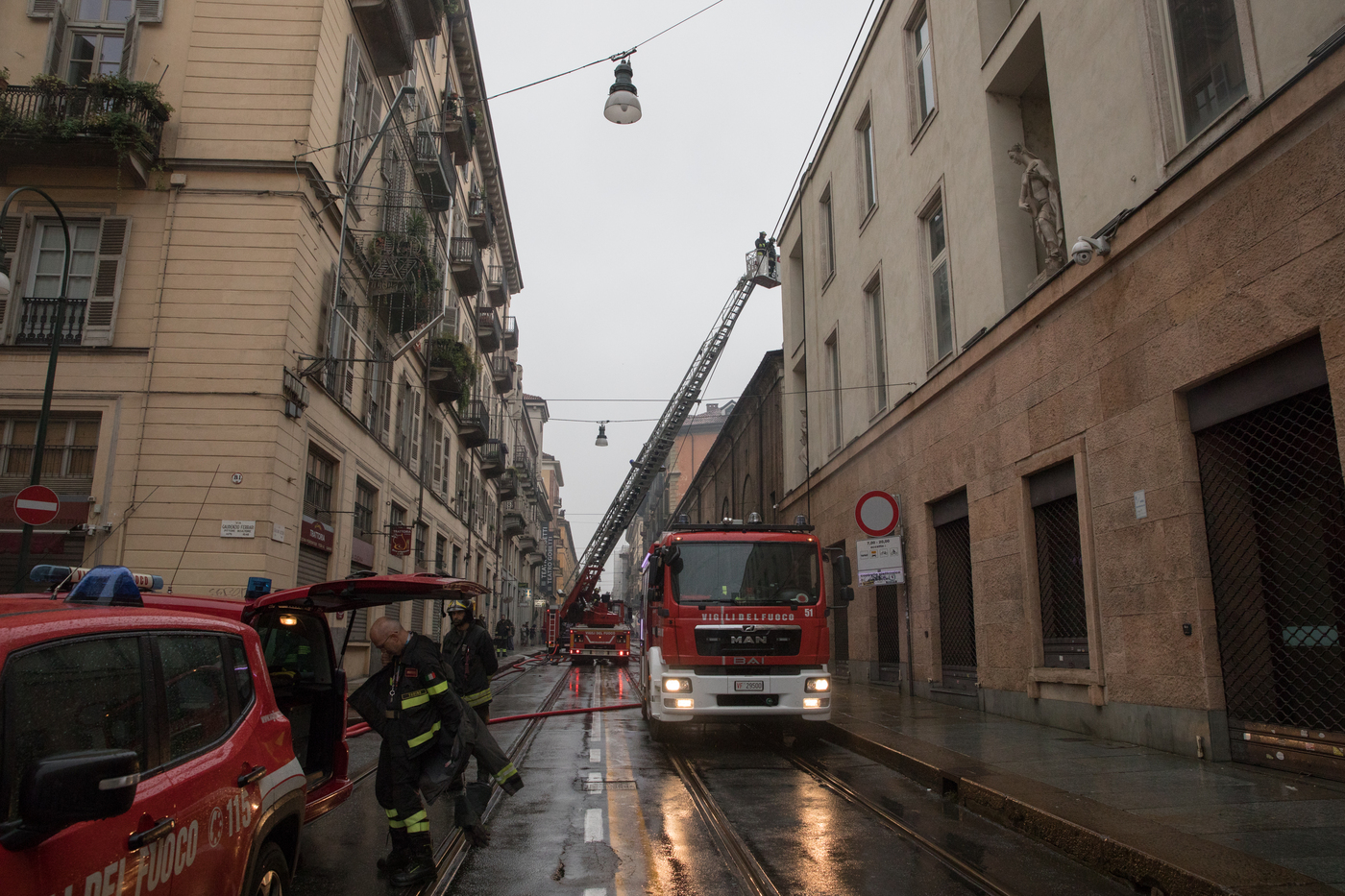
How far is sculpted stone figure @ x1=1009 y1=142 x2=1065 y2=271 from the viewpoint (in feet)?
37.8

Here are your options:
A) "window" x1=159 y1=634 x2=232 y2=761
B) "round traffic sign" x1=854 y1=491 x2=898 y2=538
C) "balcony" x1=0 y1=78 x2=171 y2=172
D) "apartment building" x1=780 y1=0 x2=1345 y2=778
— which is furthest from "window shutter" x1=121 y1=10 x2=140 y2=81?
"window" x1=159 y1=634 x2=232 y2=761

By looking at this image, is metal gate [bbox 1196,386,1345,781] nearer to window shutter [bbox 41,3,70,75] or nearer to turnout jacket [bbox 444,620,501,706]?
turnout jacket [bbox 444,620,501,706]

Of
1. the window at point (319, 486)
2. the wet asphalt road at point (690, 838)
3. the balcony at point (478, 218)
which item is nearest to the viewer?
the wet asphalt road at point (690, 838)

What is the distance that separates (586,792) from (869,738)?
3693mm

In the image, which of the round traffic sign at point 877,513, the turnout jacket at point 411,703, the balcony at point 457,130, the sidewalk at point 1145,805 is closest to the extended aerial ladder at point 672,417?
the balcony at point 457,130

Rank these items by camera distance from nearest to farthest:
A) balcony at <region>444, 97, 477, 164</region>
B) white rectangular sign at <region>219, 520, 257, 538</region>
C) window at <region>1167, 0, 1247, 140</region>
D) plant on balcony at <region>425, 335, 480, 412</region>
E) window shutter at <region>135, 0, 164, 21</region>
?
window at <region>1167, 0, 1247, 140</region>, white rectangular sign at <region>219, 520, 257, 538</region>, window shutter at <region>135, 0, 164, 21</region>, plant on balcony at <region>425, 335, 480, 412</region>, balcony at <region>444, 97, 477, 164</region>

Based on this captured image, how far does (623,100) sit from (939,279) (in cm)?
635

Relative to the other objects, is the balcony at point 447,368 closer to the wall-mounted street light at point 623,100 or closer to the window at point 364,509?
the window at point 364,509

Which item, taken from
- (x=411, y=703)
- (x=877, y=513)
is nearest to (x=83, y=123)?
(x=411, y=703)

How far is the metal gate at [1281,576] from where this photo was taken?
7.32 meters

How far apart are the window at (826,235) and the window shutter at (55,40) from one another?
668 inches

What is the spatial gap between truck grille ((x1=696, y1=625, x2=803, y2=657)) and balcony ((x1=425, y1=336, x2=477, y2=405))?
17.7 metres

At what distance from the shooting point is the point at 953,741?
31.9 ft

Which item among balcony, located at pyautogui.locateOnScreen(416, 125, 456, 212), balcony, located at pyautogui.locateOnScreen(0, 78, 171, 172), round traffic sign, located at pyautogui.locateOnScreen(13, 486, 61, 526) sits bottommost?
round traffic sign, located at pyautogui.locateOnScreen(13, 486, 61, 526)
